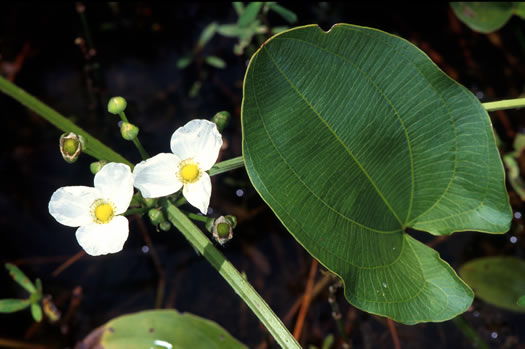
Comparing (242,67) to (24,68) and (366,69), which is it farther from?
(366,69)

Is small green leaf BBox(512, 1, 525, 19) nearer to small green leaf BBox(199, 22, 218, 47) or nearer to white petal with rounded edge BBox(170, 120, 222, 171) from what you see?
small green leaf BBox(199, 22, 218, 47)

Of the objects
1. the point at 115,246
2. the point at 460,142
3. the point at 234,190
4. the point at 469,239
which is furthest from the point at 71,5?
the point at 469,239

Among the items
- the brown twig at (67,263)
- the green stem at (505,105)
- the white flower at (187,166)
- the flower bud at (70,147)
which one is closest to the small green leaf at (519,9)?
the green stem at (505,105)

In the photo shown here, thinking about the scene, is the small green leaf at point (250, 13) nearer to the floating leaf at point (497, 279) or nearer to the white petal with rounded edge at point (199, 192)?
the white petal with rounded edge at point (199, 192)

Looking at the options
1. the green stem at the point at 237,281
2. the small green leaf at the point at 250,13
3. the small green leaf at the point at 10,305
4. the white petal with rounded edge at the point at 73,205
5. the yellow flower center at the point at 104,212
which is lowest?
the green stem at the point at 237,281

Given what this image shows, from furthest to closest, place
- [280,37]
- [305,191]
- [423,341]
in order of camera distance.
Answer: [423,341]
[305,191]
[280,37]

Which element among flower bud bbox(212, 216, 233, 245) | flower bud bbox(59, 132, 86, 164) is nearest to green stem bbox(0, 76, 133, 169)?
flower bud bbox(59, 132, 86, 164)
